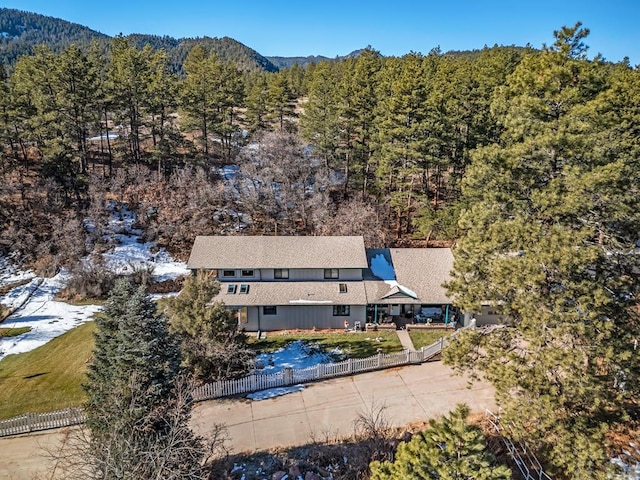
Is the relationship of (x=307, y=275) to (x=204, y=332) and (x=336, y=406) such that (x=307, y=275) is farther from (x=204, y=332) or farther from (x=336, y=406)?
(x=336, y=406)

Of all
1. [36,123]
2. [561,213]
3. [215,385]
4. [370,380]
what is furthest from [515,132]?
[36,123]

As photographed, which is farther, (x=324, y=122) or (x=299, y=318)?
(x=324, y=122)

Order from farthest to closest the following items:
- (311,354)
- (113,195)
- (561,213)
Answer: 1. (113,195)
2. (311,354)
3. (561,213)

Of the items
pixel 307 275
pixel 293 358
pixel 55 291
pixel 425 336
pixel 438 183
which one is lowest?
pixel 293 358

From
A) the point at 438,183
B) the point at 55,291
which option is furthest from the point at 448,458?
the point at 438,183

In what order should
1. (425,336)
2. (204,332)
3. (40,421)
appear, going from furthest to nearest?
(425,336)
(204,332)
(40,421)

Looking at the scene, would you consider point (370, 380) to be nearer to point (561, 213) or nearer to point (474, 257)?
point (474, 257)

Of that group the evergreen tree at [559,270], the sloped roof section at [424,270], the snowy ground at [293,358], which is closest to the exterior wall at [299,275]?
the sloped roof section at [424,270]
